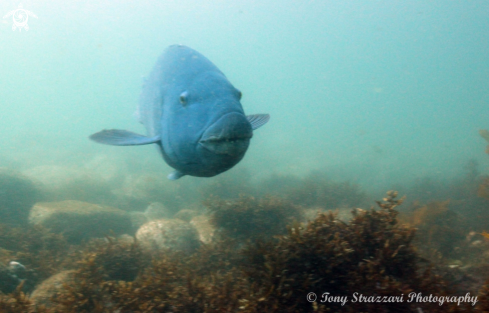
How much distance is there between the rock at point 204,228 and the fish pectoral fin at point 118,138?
5.11 metres

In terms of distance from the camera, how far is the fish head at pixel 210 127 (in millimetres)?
1711

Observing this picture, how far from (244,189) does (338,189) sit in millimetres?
4634

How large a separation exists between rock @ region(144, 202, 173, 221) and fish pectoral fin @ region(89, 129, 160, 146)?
10.1 metres

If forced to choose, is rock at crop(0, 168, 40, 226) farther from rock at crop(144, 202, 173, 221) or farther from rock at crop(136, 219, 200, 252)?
rock at crop(136, 219, 200, 252)

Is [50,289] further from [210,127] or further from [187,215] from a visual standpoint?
[187,215]

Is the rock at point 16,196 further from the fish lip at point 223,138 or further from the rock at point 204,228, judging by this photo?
the fish lip at point 223,138

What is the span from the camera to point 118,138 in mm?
2213

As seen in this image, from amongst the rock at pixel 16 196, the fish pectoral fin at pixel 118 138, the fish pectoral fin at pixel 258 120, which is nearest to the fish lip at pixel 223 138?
the fish pectoral fin at pixel 118 138

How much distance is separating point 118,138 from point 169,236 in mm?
5272

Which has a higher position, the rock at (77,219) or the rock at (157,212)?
the rock at (157,212)

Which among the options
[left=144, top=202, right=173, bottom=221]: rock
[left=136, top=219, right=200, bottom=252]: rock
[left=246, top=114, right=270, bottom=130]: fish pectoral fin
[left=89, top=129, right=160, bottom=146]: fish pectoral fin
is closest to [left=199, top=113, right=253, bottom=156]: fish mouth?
[left=89, top=129, right=160, bottom=146]: fish pectoral fin

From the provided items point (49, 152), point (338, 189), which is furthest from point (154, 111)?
point (49, 152)

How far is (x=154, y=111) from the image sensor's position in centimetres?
252

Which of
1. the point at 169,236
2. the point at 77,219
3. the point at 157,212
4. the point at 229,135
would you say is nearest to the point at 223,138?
the point at 229,135
